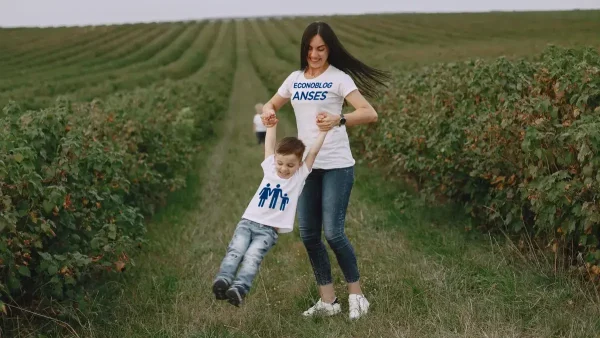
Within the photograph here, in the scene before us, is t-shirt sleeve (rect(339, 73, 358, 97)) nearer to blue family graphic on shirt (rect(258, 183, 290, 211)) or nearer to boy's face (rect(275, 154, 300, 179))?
boy's face (rect(275, 154, 300, 179))

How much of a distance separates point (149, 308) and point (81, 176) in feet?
4.28

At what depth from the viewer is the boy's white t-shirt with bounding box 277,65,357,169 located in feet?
14.5

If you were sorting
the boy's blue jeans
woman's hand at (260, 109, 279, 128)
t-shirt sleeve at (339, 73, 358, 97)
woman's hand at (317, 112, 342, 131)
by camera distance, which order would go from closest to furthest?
1. the boy's blue jeans
2. woman's hand at (317, 112, 342, 131)
3. t-shirt sleeve at (339, 73, 358, 97)
4. woman's hand at (260, 109, 279, 128)

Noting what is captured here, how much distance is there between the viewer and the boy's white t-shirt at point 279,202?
14.3 feet

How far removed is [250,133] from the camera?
758 inches

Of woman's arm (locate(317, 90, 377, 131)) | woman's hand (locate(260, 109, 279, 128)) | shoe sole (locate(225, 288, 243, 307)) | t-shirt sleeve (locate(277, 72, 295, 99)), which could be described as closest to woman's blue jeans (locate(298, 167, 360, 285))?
woman's arm (locate(317, 90, 377, 131))

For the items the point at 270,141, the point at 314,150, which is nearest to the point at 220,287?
the point at 314,150

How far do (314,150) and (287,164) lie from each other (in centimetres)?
21

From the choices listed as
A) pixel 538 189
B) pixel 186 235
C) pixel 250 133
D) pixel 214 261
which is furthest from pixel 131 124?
pixel 250 133

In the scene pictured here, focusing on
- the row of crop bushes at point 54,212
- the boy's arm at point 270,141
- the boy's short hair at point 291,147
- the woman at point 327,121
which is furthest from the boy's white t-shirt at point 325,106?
the row of crop bushes at point 54,212

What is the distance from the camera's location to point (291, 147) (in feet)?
14.2

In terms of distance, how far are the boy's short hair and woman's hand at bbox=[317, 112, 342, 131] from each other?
0.63ft

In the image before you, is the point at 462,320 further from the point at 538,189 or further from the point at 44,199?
the point at 44,199

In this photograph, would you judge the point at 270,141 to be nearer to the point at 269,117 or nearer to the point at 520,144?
the point at 269,117
